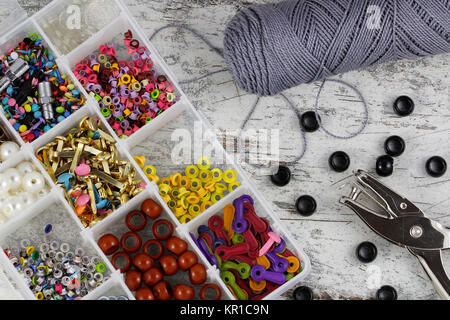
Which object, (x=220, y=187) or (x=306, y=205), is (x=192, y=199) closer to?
(x=220, y=187)

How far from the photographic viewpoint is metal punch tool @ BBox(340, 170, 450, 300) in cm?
206

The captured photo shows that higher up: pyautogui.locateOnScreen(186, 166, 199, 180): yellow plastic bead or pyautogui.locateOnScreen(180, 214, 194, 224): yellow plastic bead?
pyautogui.locateOnScreen(186, 166, 199, 180): yellow plastic bead

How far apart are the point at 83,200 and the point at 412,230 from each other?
1123 mm

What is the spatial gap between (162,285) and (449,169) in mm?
1123

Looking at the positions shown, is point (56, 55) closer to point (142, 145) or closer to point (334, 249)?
point (142, 145)

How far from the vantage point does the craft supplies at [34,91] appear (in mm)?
2084

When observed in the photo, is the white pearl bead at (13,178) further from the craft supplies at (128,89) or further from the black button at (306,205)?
the black button at (306,205)

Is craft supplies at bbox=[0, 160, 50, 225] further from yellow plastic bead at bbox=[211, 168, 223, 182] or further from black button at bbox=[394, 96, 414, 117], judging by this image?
black button at bbox=[394, 96, 414, 117]

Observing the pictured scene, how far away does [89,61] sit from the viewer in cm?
219

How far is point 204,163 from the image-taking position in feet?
7.18

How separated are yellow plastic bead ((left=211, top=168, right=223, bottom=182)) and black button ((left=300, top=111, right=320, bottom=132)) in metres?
0.35

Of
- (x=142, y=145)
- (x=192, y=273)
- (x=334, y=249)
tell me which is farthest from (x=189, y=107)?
(x=334, y=249)

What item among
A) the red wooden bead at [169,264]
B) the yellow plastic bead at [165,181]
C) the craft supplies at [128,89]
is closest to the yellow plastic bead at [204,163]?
the yellow plastic bead at [165,181]

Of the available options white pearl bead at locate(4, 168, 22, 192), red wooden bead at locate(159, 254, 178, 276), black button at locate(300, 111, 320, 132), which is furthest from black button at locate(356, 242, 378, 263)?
white pearl bead at locate(4, 168, 22, 192)
